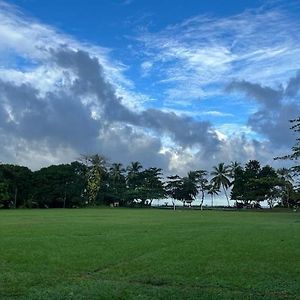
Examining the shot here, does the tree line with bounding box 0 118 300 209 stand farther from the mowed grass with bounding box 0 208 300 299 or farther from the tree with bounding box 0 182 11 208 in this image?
the mowed grass with bounding box 0 208 300 299

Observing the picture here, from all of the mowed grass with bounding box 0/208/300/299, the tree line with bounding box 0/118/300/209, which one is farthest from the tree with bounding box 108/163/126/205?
the mowed grass with bounding box 0/208/300/299

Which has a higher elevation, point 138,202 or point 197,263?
point 138,202

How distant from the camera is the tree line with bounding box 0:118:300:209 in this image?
305 ft

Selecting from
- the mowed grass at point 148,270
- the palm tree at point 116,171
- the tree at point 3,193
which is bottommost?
the mowed grass at point 148,270

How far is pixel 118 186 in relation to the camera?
111 m

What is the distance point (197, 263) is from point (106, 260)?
260 cm

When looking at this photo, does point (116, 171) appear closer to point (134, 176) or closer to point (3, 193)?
point (134, 176)

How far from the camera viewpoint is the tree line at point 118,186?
3659 inches

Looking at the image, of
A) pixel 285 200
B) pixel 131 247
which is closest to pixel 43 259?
pixel 131 247

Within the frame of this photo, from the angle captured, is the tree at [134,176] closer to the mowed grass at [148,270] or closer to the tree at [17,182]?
the tree at [17,182]

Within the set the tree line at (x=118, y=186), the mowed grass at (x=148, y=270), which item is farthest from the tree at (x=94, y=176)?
the mowed grass at (x=148, y=270)

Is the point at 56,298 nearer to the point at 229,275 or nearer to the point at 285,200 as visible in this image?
the point at 229,275

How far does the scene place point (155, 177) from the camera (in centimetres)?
11588

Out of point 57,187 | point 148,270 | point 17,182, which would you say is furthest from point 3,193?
point 148,270
